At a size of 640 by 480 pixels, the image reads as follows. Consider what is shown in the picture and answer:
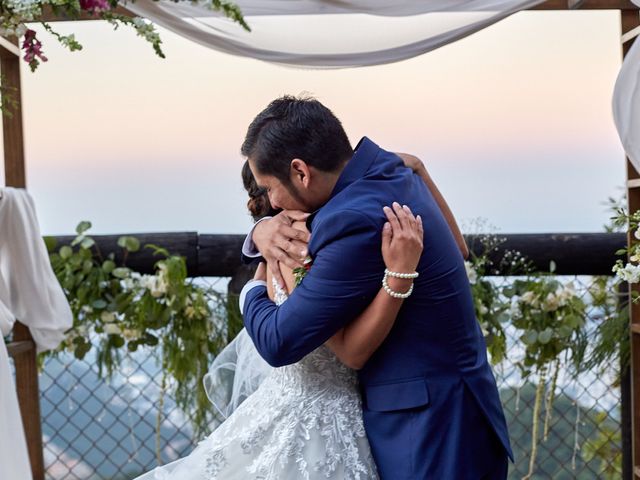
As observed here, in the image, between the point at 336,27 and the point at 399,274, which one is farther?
the point at 336,27

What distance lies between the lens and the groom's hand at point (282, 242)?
1.71m

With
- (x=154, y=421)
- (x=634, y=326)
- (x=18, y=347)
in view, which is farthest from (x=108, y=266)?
(x=634, y=326)

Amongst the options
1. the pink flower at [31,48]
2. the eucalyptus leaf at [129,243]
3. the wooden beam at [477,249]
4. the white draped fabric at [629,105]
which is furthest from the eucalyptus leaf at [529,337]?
the pink flower at [31,48]

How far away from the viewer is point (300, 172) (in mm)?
1695

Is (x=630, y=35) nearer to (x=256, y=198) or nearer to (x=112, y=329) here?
(x=256, y=198)

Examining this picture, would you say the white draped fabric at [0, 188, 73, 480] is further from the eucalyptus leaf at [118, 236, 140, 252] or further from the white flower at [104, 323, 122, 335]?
the eucalyptus leaf at [118, 236, 140, 252]

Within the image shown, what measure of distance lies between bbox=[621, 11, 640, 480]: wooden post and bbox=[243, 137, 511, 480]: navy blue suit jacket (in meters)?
1.63

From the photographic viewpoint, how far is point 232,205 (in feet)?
12.4

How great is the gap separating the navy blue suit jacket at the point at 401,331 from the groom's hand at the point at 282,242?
1.8 inches

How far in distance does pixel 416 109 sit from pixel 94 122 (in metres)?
1.33

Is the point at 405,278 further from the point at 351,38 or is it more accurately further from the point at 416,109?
the point at 416,109

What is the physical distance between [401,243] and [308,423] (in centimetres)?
41

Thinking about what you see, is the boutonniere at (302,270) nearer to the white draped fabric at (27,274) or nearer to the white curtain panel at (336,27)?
the white curtain panel at (336,27)

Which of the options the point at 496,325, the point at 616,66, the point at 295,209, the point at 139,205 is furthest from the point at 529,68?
the point at 295,209
